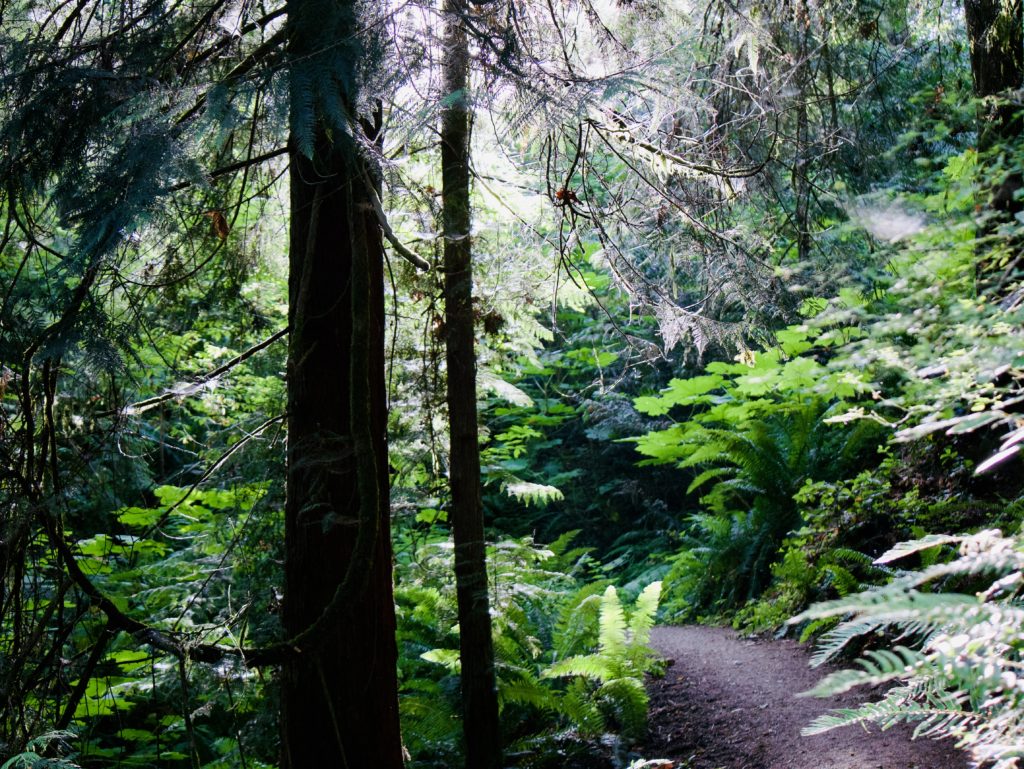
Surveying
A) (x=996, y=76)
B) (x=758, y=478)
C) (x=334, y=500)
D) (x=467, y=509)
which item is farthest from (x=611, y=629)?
(x=996, y=76)

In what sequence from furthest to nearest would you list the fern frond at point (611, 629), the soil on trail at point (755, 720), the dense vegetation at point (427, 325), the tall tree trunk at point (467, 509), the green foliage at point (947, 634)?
the fern frond at point (611, 629)
the tall tree trunk at point (467, 509)
the soil on trail at point (755, 720)
the dense vegetation at point (427, 325)
the green foliage at point (947, 634)

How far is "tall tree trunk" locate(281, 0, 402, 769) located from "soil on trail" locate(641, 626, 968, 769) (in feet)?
7.99

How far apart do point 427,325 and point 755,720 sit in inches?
133

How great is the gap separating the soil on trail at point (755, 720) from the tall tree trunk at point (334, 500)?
243cm

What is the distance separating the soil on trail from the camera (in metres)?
4.12

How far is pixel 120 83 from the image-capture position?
9.13 ft

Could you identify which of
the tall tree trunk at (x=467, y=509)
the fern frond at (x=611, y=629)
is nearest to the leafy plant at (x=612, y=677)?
the fern frond at (x=611, y=629)

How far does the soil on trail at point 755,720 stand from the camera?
13.5ft

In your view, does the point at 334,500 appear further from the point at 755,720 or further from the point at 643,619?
the point at 643,619

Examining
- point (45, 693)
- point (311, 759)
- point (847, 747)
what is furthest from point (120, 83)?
point (847, 747)

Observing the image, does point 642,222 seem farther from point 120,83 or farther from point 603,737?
point 603,737

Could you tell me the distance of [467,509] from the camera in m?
5.27

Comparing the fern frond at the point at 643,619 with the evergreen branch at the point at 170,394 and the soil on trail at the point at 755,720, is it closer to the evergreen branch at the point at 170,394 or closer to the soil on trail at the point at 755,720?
the soil on trail at the point at 755,720

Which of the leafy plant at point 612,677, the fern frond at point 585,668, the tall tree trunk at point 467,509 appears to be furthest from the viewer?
the fern frond at point 585,668
